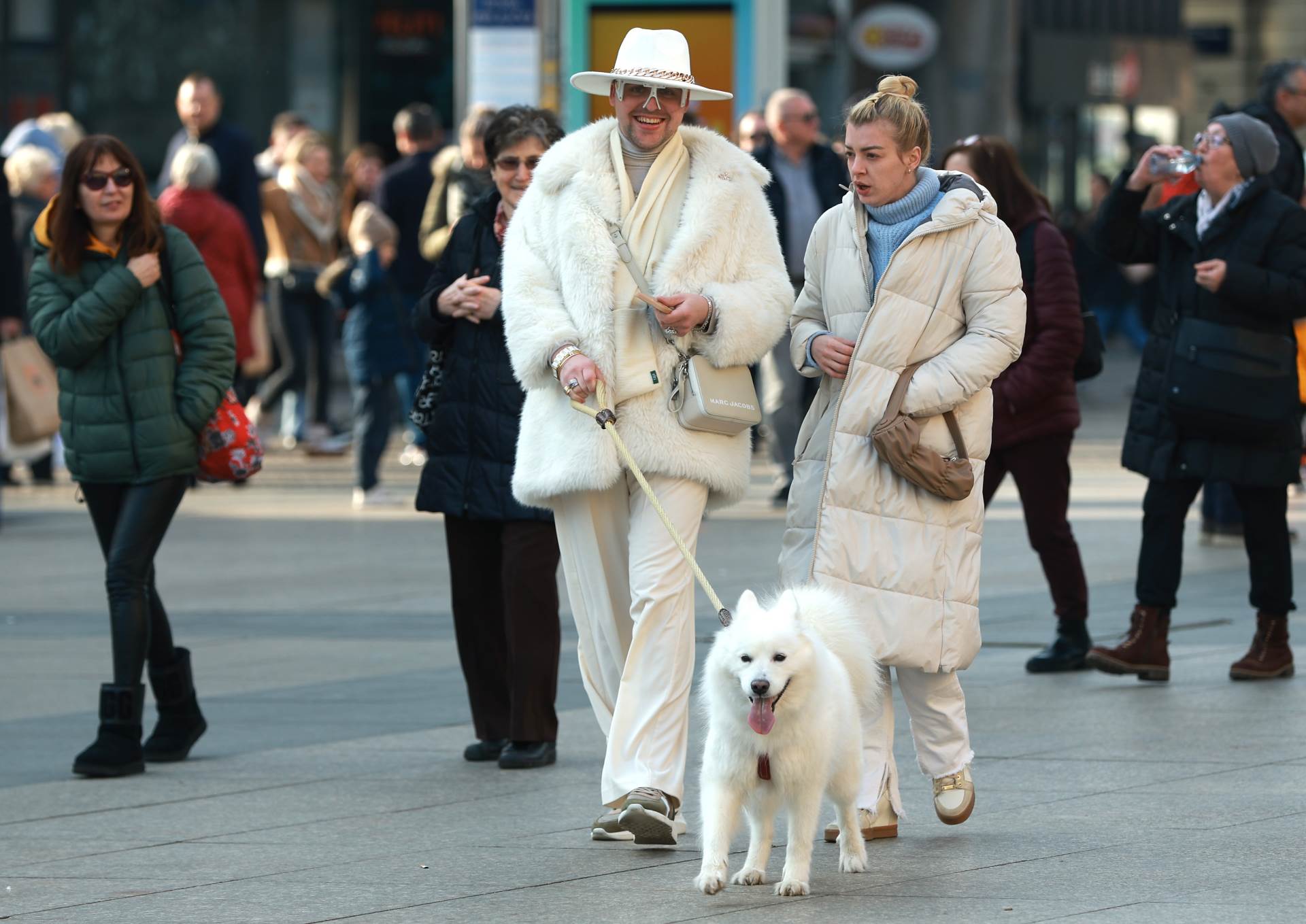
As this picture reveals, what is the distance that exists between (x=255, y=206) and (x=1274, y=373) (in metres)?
8.99

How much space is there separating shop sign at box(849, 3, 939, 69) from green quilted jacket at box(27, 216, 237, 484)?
81.8 feet

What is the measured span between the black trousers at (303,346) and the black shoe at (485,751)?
33.1 feet

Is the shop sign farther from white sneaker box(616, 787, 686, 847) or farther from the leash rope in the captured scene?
white sneaker box(616, 787, 686, 847)

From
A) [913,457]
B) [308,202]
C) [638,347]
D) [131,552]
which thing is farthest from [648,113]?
[308,202]

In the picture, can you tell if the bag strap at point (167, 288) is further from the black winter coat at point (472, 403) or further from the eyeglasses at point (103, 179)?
the black winter coat at point (472, 403)

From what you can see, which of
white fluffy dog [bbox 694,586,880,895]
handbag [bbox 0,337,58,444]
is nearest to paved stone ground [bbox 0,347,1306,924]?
white fluffy dog [bbox 694,586,880,895]

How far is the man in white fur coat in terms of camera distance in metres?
6.57

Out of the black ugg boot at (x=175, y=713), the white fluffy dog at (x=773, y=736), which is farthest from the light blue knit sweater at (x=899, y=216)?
the black ugg boot at (x=175, y=713)

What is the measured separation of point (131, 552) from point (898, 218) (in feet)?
9.27

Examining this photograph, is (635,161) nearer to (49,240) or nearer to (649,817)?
(649,817)

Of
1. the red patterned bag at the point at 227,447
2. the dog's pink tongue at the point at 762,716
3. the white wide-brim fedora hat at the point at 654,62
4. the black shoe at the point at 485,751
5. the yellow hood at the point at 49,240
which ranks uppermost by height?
the white wide-brim fedora hat at the point at 654,62

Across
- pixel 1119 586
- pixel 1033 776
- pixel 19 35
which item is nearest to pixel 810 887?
pixel 1033 776

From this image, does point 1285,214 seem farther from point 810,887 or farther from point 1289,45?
point 1289,45

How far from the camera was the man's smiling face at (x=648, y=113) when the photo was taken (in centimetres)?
665
